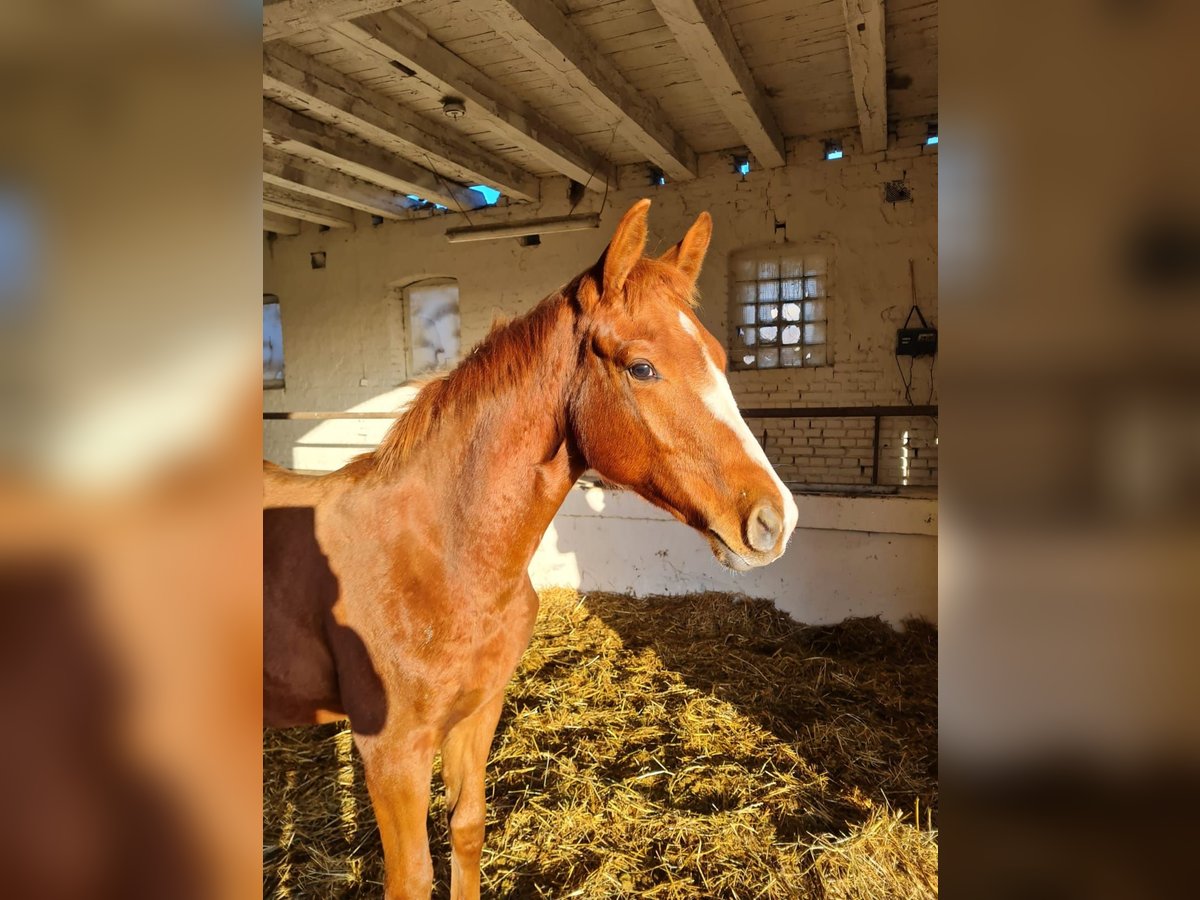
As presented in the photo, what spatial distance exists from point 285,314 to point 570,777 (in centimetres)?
730

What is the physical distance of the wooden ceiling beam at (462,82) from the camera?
138 inches

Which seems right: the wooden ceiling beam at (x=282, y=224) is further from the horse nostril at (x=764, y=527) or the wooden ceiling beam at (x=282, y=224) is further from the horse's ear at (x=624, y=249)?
the horse nostril at (x=764, y=527)

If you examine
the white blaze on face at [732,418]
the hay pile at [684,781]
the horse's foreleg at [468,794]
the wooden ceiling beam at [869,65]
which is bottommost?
the hay pile at [684,781]

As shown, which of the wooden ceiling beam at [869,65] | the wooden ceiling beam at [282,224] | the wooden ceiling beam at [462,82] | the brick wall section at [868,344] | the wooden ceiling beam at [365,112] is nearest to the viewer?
the wooden ceiling beam at [869,65]

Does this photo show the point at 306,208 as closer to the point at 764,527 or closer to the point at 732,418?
the point at 732,418

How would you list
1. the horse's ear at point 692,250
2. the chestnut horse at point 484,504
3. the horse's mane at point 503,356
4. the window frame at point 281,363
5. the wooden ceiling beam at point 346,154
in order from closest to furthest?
the chestnut horse at point 484,504, the horse's mane at point 503,356, the horse's ear at point 692,250, the wooden ceiling beam at point 346,154, the window frame at point 281,363

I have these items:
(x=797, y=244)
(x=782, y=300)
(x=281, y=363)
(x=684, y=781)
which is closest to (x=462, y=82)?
(x=797, y=244)

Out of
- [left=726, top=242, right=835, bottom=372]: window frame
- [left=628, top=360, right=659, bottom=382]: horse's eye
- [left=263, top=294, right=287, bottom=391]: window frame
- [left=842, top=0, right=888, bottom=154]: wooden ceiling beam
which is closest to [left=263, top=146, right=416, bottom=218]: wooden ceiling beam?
[left=263, top=294, right=287, bottom=391]: window frame

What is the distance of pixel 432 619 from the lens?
1.52 m

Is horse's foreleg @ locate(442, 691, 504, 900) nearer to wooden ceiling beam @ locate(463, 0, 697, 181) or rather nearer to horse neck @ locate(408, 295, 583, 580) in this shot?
horse neck @ locate(408, 295, 583, 580)

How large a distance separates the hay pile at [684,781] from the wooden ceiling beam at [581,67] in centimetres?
357

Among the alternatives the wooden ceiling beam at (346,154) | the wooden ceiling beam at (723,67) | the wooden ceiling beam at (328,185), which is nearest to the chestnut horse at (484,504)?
the wooden ceiling beam at (723,67)
